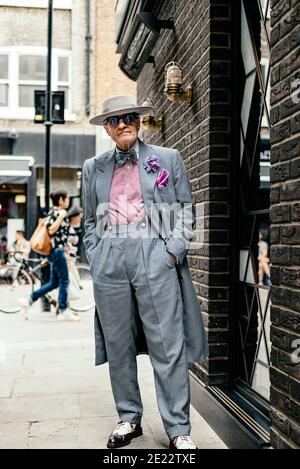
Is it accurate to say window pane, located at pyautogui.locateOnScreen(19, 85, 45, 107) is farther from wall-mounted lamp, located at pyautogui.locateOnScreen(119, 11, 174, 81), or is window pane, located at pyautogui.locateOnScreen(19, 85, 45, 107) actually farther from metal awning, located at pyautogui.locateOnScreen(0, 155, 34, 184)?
wall-mounted lamp, located at pyautogui.locateOnScreen(119, 11, 174, 81)

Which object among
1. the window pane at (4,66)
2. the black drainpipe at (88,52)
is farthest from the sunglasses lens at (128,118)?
the window pane at (4,66)

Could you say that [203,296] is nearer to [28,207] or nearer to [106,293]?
[106,293]

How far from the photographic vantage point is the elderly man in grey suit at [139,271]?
10.7ft

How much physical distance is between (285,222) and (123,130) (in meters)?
1.18

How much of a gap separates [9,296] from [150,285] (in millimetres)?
7516

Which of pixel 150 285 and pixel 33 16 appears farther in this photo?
pixel 33 16

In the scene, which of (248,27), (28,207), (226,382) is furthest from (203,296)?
(28,207)

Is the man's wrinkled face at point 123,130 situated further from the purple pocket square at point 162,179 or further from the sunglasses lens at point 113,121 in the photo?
the purple pocket square at point 162,179

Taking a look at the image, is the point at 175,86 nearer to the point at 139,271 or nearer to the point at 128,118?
the point at 128,118

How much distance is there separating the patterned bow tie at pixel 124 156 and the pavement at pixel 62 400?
1.64 metres

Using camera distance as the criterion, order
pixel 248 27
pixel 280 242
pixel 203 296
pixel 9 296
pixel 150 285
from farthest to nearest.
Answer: pixel 9 296, pixel 203 296, pixel 248 27, pixel 150 285, pixel 280 242

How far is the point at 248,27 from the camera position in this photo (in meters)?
3.90

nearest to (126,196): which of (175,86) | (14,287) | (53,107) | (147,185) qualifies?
(147,185)

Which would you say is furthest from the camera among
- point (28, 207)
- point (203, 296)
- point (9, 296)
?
point (28, 207)
